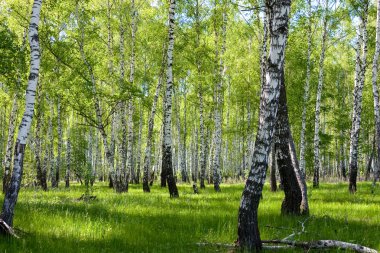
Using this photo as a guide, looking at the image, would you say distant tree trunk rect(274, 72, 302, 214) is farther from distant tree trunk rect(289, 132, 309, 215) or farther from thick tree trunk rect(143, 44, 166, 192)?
thick tree trunk rect(143, 44, 166, 192)

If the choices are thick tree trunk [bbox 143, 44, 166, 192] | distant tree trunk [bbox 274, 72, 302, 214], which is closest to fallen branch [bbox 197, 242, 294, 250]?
distant tree trunk [bbox 274, 72, 302, 214]

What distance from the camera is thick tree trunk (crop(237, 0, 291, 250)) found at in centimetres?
509

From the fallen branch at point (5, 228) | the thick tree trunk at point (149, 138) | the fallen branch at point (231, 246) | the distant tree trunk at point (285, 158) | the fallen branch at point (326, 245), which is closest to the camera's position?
the fallen branch at point (326, 245)

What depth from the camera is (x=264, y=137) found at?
5090 mm

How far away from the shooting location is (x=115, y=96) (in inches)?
651

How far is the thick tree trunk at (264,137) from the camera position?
16.7 ft

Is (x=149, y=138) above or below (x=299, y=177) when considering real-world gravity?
above

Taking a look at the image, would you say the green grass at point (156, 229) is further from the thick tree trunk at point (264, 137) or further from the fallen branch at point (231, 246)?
the thick tree trunk at point (264, 137)

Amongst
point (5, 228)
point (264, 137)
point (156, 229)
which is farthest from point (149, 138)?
point (264, 137)

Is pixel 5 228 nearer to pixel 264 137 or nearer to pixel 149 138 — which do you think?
pixel 264 137

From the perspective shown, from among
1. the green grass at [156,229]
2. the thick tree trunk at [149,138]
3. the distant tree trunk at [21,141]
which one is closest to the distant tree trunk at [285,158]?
the green grass at [156,229]

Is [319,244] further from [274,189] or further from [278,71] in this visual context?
[274,189]

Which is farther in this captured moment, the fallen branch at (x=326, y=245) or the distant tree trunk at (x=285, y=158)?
the distant tree trunk at (x=285, y=158)

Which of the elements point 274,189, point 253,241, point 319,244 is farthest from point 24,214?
point 274,189
